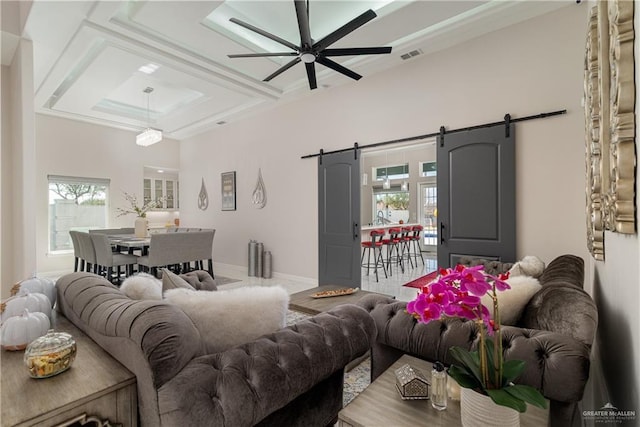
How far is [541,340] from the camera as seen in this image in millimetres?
1228

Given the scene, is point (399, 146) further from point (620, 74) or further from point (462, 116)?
point (620, 74)

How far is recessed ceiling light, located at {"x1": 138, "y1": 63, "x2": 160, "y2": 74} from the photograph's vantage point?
4508 mm

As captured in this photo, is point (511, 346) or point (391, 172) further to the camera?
point (391, 172)

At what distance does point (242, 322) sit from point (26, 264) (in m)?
3.83

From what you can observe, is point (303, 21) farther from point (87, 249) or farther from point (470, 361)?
point (87, 249)

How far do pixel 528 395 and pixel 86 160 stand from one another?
333 inches

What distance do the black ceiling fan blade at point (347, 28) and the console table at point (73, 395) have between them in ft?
9.37

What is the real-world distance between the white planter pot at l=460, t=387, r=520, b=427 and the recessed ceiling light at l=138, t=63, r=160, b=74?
538 cm

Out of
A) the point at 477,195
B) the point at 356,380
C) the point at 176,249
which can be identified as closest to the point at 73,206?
the point at 176,249

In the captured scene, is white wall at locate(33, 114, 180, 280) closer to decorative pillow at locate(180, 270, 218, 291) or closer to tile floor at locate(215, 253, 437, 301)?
tile floor at locate(215, 253, 437, 301)

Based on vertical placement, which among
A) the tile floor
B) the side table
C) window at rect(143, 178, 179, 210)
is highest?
window at rect(143, 178, 179, 210)

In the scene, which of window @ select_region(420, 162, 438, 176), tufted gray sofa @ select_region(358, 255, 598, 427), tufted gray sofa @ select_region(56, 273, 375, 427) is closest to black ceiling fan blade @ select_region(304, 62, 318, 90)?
tufted gray sofa @ select_region(358, 255, 598, 427)

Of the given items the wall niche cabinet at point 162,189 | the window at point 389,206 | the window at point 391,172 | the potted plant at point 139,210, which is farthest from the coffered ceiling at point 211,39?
the window at point 389,206

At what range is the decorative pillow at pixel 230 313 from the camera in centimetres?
128
